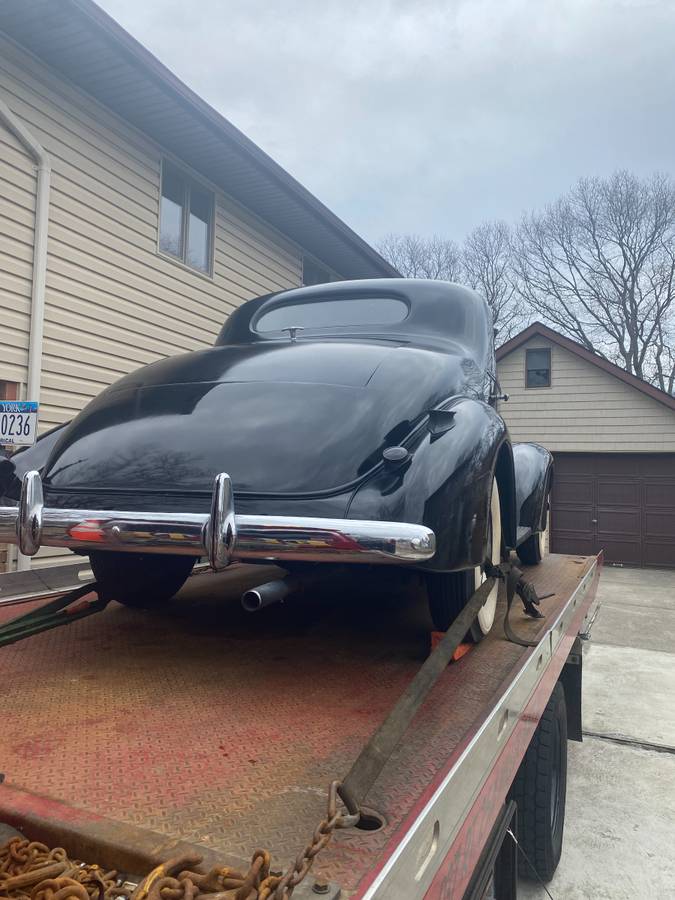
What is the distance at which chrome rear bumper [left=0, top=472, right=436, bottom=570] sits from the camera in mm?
1994

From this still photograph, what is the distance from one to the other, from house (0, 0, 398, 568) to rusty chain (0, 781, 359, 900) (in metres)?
5.26

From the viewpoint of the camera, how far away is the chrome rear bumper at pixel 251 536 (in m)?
1.99

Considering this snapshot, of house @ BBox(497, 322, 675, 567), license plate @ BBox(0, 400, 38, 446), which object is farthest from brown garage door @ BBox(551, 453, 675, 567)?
license plate @ BBox(0, 400, 38, 446)

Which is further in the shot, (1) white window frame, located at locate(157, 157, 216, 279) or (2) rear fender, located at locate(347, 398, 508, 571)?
(1) white window frame, located at locate(157, 157, 216, 279)

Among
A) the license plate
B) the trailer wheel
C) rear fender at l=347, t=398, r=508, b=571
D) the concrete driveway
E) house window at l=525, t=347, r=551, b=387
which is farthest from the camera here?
house window at l=525, t=347, r=551, b=387

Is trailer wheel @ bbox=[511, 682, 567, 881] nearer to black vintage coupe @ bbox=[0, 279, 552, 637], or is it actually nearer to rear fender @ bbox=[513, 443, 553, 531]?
black vintage coupe @ bbox=[0, 279, 552, 637]

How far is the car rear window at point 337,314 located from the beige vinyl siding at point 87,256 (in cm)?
296

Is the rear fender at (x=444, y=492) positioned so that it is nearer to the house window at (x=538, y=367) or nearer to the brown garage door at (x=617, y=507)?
the brown garage door at (x=617, y=507)

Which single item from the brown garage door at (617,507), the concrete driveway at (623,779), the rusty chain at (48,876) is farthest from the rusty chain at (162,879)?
the brown garage door at (617,507)

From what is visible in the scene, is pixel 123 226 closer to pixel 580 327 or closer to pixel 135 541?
pixel 135 541

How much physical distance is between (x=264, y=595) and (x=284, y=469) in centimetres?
41

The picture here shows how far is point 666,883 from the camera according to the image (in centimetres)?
313

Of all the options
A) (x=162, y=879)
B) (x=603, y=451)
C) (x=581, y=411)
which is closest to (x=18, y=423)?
(x=162, y=879)

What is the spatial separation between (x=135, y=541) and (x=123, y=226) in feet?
18.6
